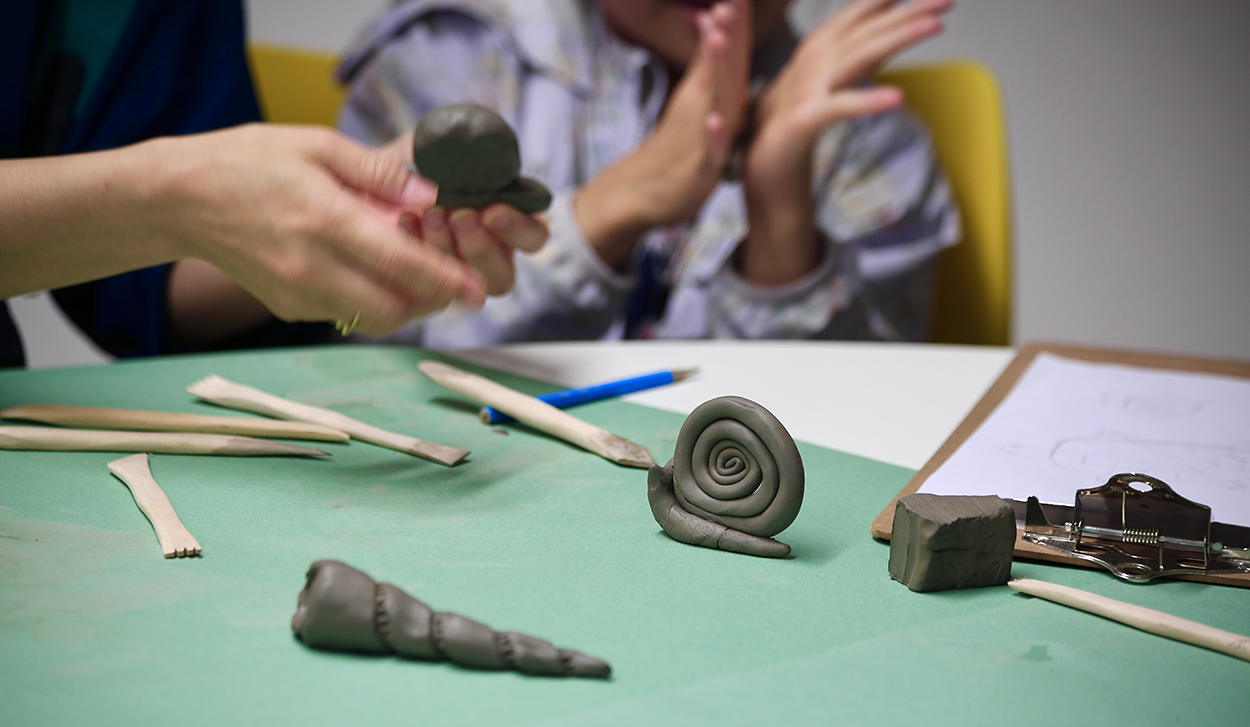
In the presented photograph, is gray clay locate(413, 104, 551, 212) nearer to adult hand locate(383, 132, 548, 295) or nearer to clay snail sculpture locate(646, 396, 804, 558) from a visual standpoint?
adult hand locate(383, 132, 548, 295)

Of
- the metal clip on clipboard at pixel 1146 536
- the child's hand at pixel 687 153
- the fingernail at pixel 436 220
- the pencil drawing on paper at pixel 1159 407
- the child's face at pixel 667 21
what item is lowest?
the metal clip on clipboard at pixel 1146 536

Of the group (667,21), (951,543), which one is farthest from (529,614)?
(667,21)

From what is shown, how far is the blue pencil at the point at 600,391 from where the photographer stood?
2.34ft

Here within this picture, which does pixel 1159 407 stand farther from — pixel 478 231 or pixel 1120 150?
pixel 1120 150

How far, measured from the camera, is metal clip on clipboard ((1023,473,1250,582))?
1.52 ft

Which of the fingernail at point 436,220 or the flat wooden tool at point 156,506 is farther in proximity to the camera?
the fingernail at point 436,220

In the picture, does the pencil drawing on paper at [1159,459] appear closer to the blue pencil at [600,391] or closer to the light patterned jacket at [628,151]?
the blue pencil at [600,391]

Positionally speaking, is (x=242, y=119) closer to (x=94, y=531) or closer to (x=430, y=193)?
(x=430, y=193)

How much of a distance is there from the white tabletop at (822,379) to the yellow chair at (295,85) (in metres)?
0.77

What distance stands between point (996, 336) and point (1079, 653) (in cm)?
122

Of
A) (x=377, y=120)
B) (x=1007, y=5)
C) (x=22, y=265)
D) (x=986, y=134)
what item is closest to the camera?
(x=22, y=265)

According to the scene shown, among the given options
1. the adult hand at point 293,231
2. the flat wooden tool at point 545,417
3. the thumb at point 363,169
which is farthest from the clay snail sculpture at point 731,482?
the thumb at point 363,169

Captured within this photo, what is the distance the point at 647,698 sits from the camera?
1.09 ft

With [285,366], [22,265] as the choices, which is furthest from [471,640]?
[285,366]
